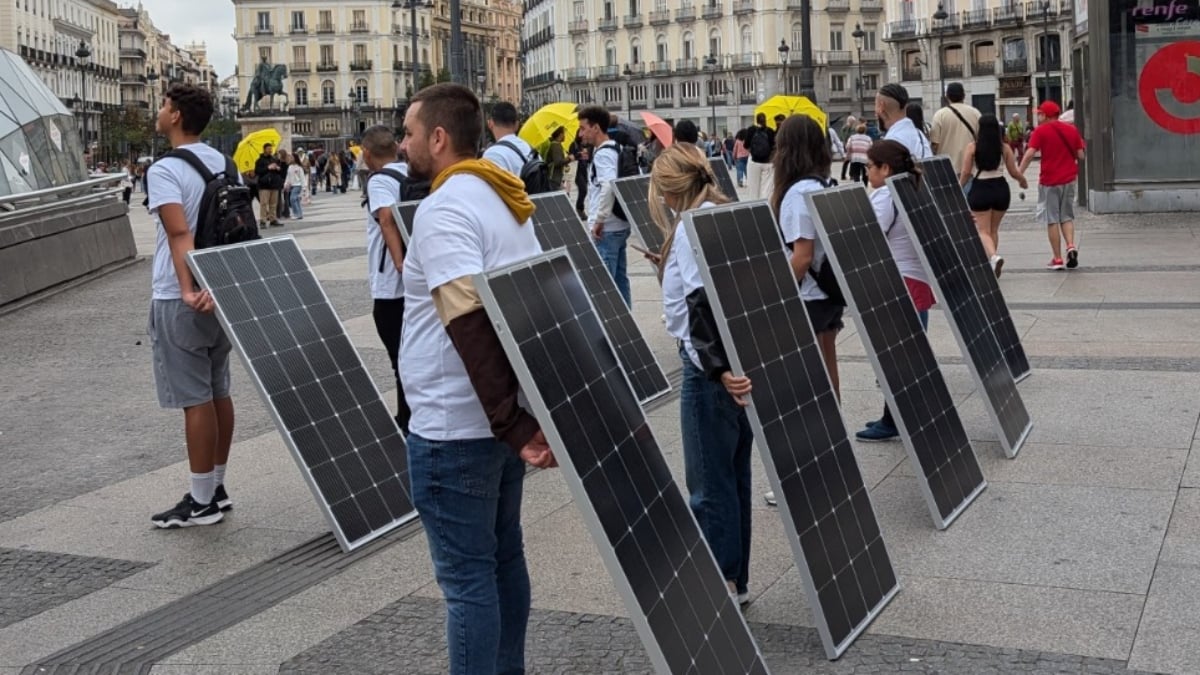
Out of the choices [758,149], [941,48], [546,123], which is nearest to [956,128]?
[546,123]

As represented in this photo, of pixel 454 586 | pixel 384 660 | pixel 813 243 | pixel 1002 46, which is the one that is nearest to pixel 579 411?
pixel 454 586

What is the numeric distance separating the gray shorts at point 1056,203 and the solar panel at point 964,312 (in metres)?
7.14

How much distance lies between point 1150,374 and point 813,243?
156 inches

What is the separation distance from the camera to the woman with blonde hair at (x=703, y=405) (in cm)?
521

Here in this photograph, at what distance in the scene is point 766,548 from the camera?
20.9 ft

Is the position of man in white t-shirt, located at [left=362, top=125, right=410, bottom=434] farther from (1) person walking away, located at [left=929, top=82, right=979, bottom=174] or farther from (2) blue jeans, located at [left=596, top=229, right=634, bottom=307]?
(1) person walking away, located at [left=929, top=82, right=979, bottom=174]

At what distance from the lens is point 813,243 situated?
6.71 m

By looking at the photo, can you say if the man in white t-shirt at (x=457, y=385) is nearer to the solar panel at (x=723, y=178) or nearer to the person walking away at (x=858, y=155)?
the solar panel at (x=723, y=178)

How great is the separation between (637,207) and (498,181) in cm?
738

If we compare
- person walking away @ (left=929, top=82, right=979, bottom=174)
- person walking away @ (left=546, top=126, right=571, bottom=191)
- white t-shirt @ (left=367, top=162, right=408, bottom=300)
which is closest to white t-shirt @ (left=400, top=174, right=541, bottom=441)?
white t-shirt @ (left=367, top=162, right=408, bottom=300)

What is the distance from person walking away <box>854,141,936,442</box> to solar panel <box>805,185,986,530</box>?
2.65 feet

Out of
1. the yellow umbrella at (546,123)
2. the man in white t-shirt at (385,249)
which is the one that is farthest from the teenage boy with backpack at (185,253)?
the yellow umbrella at (546,123)

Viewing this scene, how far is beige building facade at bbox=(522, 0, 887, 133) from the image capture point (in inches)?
4178

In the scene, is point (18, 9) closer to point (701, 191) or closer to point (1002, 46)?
point (1002, 46)
